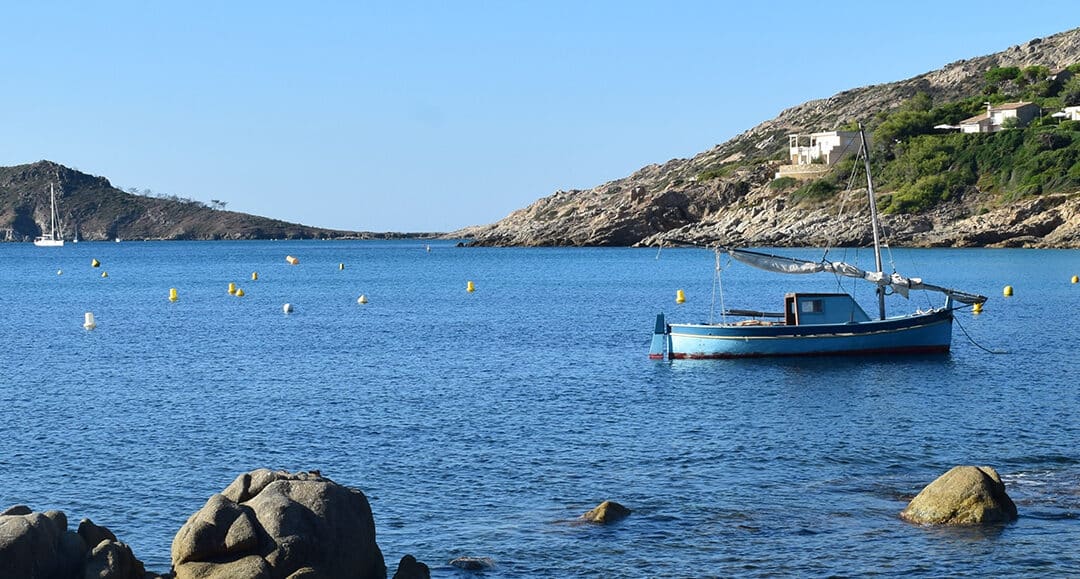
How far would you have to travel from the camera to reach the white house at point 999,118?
169500mm

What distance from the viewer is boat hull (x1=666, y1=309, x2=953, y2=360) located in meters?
48.9

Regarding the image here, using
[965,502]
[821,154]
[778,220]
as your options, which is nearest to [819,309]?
[965,502]

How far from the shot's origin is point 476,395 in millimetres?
40656

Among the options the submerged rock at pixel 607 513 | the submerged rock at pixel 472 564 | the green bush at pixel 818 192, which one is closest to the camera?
the submerged rock at pixel 472 564

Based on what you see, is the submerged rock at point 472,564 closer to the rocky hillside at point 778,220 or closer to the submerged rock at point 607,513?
the submerged rock at point 607,513

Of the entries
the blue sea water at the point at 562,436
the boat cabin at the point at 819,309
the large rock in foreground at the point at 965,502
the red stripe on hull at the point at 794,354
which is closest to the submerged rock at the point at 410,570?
the blue sea water at the point at 562,436

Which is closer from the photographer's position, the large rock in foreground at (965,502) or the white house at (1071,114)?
the large rock in foreground at (965,502)

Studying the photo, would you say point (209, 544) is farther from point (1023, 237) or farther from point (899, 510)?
point (1023, 237)

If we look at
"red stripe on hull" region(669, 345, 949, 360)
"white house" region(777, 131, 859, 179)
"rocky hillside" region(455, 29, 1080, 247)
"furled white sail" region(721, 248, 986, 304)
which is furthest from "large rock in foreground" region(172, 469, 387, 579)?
"white house" region(777, 131, 859, 179)

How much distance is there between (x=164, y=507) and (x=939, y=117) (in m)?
172

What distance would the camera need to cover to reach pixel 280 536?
56.2ft

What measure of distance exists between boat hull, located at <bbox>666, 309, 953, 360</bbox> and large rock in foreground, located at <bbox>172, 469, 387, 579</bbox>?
106ft

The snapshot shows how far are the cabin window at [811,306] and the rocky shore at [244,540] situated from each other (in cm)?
3330

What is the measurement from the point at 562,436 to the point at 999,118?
153 m
